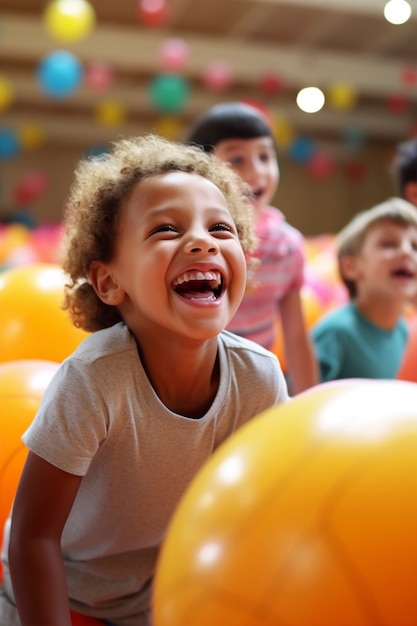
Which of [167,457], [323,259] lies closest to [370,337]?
[167,457]

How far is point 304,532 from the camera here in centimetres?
59

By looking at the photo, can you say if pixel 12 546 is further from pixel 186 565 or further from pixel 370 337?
pixel 370 337

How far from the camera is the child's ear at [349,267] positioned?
214cm

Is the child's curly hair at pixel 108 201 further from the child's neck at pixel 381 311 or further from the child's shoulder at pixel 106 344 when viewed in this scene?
the child's neck at pixel 381 311

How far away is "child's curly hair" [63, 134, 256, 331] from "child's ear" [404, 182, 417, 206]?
3.91 feet

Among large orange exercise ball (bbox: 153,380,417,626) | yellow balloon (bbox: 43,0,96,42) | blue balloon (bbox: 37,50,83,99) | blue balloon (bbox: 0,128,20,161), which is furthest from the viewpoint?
blue balloon (bbox: 0,128,20,161)

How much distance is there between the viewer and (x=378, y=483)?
0.61 m

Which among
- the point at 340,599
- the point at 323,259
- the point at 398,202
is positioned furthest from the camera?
the point at 323,259

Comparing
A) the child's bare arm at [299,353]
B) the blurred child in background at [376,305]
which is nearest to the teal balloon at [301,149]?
the blurred child in background at [376,305]

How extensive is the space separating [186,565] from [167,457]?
1.02 ft

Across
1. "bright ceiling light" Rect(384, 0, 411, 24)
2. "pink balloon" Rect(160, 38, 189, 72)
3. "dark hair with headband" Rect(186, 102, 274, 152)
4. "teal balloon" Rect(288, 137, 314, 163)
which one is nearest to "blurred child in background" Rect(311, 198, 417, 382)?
"dark hair with headband" Rect(186, 102, 274, 152)

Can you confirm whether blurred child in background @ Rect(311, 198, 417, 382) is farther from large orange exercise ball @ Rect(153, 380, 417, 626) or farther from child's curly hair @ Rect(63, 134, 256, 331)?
large orange exercise ball @ Rect(153, 380, 417, 626)

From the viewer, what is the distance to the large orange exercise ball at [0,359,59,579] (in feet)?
3.64

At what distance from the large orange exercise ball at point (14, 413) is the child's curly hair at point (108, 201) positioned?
18cm
